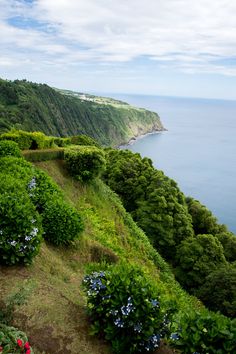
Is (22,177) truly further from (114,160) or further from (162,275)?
(114,160)

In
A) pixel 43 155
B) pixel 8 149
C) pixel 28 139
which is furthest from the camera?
pixel 28 139

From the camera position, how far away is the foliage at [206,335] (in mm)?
6598

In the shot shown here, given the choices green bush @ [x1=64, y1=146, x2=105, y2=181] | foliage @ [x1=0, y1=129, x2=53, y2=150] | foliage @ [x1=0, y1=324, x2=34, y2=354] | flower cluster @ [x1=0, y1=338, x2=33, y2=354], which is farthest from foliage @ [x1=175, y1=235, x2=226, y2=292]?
flower cluster @ [x1=0, y1=338, x2=33, y2=354]

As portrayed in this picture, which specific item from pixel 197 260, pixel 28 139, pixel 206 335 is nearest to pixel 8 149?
pixel 28 139

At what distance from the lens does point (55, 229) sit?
12328 millimetres

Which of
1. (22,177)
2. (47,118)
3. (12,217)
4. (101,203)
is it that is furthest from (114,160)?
(47,118)

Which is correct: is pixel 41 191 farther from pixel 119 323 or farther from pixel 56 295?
pixel 119 323

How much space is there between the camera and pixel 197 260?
34094 millimetres

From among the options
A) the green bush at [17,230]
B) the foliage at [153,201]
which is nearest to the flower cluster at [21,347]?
the green bush at [17,230]

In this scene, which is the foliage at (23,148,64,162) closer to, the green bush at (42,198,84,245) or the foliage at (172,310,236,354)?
the green bush at (42,198,84,245)

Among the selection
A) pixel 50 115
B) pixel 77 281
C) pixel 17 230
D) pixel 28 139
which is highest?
pixel 50 115

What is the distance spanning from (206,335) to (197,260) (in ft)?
92.7

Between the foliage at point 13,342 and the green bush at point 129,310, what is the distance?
1.47 metres

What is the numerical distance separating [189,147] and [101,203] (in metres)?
130
